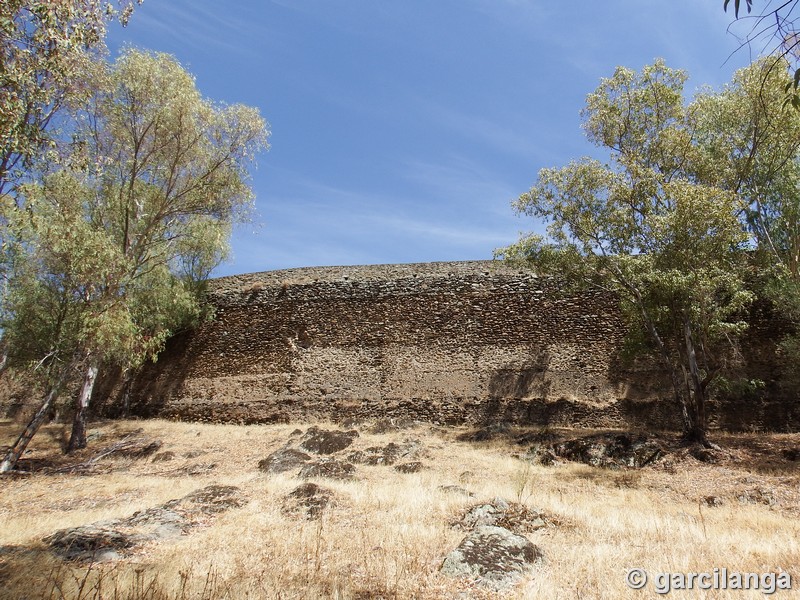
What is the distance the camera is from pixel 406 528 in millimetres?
6219

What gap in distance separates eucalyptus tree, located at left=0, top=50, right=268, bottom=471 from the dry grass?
3191mm

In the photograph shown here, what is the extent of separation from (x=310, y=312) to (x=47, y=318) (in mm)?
8122

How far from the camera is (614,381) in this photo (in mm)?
15844

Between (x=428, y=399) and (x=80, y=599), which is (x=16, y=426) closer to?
(x=428, y=399)

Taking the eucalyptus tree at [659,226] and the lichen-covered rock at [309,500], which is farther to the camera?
the eucalyptus tree at [659,226]

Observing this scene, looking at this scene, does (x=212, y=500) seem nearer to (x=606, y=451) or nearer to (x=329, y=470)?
(x=329, y=470)

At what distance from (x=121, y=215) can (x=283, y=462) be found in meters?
8.06

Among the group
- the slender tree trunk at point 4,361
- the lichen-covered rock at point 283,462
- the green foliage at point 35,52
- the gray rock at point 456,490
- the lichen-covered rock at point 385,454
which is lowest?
the lichen-covered rock at point 283,462

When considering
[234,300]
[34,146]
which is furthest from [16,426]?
[34,146]

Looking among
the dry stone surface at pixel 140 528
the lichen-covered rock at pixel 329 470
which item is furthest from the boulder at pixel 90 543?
the lichen-covered rock at pixel 329 470

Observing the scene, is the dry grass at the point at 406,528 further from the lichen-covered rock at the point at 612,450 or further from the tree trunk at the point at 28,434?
the tree trunk at the point at 28,434

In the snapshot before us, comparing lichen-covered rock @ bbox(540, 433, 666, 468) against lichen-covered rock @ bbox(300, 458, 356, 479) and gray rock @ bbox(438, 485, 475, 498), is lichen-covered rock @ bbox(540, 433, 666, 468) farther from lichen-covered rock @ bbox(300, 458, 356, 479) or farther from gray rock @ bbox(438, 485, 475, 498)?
lichen-covered rock @ bbox(300, 458, 356, 479)

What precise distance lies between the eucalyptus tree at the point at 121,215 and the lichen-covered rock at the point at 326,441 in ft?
16.4

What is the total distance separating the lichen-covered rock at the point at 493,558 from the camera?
4.74m
